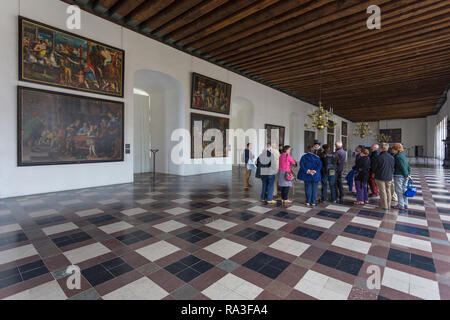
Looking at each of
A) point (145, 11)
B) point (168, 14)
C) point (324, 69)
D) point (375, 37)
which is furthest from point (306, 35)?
point (145, 11)

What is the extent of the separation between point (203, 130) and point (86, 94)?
205 inches

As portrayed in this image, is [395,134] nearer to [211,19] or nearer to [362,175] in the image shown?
[362,175]

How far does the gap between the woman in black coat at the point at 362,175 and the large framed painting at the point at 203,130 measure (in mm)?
6960

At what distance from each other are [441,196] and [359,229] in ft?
15.9

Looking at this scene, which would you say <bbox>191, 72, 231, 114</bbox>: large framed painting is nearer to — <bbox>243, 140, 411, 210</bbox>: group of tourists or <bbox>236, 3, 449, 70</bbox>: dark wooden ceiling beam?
<bbox>236, 3, 449, 70</bbox>: dark wooden ceiling beam

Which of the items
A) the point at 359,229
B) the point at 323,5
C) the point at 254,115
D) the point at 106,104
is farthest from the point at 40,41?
the point at 254,115

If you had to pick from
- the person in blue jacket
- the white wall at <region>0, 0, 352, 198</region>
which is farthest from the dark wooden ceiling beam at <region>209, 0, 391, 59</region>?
the person in blue jacket

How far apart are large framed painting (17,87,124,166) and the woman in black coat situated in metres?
7.36

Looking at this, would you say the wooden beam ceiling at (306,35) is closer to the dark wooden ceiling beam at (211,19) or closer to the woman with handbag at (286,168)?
the dark wooden ceiling beam at (211,19)

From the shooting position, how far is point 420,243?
3504 mm

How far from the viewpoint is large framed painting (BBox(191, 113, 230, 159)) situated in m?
10.8

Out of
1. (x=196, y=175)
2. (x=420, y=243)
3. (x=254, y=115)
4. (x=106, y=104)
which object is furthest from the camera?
(x=254, y=115)

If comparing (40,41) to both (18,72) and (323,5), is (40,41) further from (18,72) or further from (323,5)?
(323,5)

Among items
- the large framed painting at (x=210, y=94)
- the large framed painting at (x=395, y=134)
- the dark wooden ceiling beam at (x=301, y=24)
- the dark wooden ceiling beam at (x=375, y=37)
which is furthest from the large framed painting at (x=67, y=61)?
the large framed painting at (x=395, y=134)
